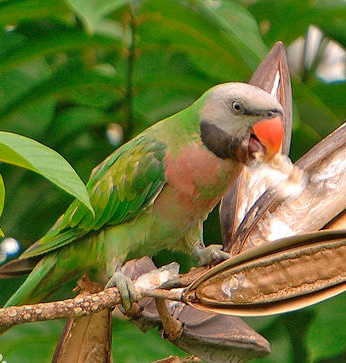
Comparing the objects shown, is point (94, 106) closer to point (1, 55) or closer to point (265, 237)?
point (1, 55)

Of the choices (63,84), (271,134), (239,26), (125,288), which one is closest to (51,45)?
(63,84)

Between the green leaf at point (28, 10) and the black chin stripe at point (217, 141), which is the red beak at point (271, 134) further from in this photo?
the green leaf at point (28, 10)

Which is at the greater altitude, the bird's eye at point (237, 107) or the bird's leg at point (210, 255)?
the bird's eye at point (237, 107)

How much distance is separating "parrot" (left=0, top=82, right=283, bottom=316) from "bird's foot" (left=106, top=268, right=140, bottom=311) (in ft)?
0.31

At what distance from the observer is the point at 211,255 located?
1530 millimetres

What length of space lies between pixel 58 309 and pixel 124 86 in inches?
46.3

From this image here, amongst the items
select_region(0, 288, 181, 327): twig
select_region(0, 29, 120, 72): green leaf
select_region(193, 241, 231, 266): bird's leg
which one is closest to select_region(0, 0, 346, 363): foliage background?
select_region(0, 29, 120, 72): green leaf

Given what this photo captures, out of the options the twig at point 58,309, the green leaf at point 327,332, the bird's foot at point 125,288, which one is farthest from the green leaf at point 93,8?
the green leaf at point 327,332

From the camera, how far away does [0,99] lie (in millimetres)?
2004

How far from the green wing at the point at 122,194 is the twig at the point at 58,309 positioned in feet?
2.34

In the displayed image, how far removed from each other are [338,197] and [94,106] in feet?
3.01

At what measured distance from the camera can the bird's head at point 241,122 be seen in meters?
1.51

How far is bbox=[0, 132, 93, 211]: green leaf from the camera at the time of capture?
0.94 metres

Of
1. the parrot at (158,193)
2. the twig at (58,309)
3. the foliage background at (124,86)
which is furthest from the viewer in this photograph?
the foliage background at (124,86)
